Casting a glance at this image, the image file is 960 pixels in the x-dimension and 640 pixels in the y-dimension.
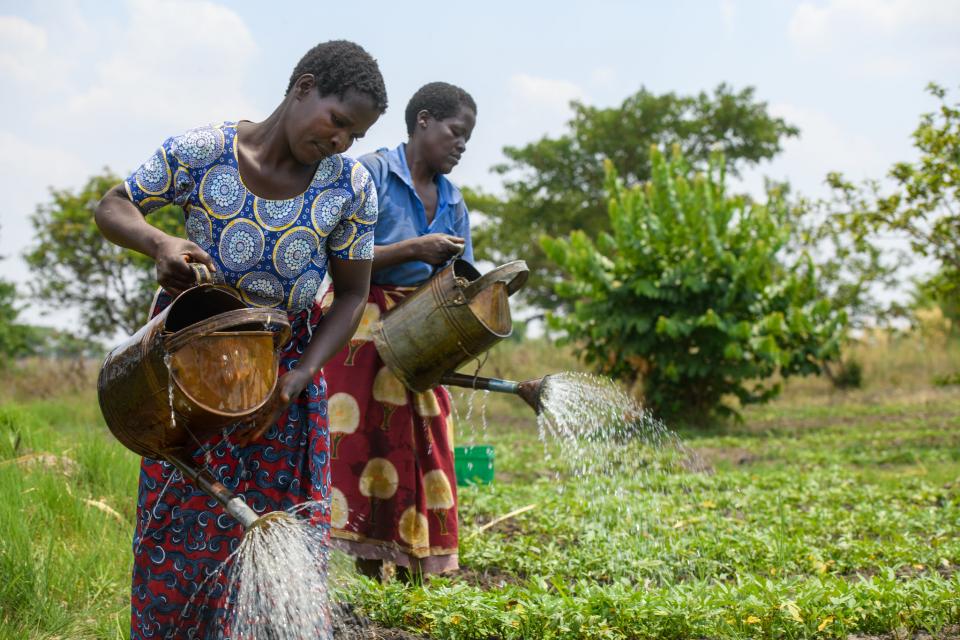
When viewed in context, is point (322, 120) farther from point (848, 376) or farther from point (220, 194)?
point (848, 376)

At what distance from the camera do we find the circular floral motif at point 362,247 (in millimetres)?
2355

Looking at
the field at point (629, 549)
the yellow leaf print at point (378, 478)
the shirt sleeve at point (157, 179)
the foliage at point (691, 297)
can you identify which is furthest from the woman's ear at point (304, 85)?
the foliage at point (691, 297)

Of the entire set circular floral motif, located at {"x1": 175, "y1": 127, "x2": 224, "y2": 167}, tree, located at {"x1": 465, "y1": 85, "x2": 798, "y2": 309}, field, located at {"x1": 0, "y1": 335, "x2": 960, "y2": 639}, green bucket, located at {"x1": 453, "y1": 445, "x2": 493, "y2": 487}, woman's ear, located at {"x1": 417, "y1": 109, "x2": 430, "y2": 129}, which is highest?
tree, located at {"x1": 465, "y1": 85, "x2": 798, "y2": 309}

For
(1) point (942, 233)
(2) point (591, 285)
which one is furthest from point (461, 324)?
(2) point (591, 285)

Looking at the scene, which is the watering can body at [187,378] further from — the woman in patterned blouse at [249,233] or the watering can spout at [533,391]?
the watering can spout at [533,391]

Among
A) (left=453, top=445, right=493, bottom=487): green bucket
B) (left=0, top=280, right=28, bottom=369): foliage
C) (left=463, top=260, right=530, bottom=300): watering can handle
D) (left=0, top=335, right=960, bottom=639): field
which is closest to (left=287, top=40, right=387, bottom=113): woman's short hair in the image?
(left=463, top=260, right=530, bottom=300): watering can handle

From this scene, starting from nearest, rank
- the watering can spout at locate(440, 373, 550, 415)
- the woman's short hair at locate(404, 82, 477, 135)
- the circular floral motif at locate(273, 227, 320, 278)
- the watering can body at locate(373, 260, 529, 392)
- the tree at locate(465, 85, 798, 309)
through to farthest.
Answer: the circular floral motif at locate(273, 227, 320, 278), the watering can body at locate(373, 260, 529, 392), the watering can spout at locate(440, 373, 550, 415), the woman's short hair at locate(404, 82, 477, 135), the tree at locate(465, 85, 798, 309)

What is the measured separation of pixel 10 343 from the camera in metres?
12.9

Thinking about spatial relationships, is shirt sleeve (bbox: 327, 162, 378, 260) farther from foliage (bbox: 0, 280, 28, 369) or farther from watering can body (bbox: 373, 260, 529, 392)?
foliage (bbox: 0, 280, 28, 369)

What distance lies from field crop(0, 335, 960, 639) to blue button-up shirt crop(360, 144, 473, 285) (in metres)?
0.54

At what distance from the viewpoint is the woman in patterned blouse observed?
7.06 ft

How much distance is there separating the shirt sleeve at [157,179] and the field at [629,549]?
1.29 m

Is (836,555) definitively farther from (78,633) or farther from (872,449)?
(872,449)

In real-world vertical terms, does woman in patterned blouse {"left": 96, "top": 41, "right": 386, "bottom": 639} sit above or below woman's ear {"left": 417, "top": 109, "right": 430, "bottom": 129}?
below
